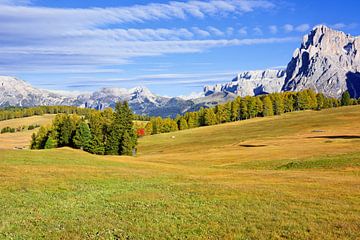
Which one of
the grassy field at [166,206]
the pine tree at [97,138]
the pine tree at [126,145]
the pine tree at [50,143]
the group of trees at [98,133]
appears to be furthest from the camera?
the pine tree at [50,143]

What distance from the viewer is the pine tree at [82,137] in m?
114

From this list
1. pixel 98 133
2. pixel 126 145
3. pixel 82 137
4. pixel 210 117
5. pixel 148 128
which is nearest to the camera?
pixel 126 145

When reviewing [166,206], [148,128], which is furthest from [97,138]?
[166,206]

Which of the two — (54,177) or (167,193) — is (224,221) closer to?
(167,193)

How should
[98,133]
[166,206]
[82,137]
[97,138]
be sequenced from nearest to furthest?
[166,206]
[97,138]
[98,133]
[82,137]

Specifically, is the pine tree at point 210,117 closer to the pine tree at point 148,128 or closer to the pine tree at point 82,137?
the pine tree at point 148,128

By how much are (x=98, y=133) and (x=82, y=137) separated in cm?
586

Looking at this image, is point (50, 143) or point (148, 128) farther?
point (148, 128)

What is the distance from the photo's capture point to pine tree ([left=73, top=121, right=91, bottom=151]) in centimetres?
11438

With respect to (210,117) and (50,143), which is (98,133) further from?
(210,117)

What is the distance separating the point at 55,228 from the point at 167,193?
12629 millimetres

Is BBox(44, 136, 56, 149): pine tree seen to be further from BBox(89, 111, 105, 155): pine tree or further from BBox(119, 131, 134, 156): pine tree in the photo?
BBox(119, 131, 134, 156): pine tree

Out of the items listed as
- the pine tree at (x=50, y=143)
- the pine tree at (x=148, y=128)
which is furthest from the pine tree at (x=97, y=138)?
the pine tree at (x=148, y=128)

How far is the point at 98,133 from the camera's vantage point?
112 m
